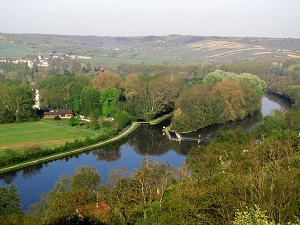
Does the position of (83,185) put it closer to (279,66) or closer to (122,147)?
(122,147)

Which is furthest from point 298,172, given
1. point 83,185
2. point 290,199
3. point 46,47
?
point 46,47

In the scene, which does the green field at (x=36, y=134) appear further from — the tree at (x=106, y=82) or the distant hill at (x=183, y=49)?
the distant hill at (x=183, y=49)

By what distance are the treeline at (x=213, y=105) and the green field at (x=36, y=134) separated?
11.1 meters

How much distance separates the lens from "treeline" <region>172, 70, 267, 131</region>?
42.5 m

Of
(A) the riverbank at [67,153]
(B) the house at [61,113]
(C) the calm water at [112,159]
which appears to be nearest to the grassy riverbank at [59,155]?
(A) the riverbank at [67,153]

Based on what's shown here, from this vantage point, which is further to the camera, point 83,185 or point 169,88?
point 169,88

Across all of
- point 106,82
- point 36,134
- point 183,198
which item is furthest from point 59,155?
point 106,82

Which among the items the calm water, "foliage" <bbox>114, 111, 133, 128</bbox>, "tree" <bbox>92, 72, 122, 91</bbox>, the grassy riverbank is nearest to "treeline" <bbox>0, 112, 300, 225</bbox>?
the calm water

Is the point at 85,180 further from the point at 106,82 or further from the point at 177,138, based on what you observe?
the point at 106,82

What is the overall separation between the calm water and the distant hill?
81745 mm

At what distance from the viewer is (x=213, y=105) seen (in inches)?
1768

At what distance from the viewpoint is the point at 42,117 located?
157 ft

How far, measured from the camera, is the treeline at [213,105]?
4253 cm

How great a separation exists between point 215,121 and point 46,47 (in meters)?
121
